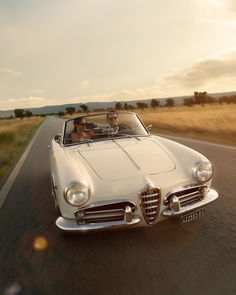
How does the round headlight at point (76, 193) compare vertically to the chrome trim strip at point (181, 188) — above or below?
above

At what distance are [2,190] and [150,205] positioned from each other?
12.6 ft

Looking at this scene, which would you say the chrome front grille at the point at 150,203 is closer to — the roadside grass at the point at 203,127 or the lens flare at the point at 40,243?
the lens flare at the point at 40,243

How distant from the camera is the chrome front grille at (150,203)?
115 inches

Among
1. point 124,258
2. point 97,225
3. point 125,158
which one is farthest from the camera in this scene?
point 125,158

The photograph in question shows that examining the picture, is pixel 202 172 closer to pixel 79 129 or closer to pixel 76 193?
pixel 76 193

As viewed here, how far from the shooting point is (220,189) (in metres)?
4.62

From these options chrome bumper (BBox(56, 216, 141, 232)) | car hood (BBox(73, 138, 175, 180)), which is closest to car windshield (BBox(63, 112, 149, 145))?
car hood (BBox(73, 138, 175, 180))

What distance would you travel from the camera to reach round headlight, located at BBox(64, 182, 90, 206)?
2.88m

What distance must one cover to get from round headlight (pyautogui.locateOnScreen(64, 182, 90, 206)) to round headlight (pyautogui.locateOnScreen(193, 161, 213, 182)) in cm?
137

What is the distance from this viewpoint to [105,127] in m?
4.82

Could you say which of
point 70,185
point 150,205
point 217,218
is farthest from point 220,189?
point 70,185

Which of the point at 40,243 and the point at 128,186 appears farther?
the point at 40,243

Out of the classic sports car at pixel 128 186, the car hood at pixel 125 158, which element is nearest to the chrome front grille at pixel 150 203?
the classic sports car at pixel 128 186

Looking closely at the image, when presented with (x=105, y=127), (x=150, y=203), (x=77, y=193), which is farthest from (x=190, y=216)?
(x=105, y=127)
